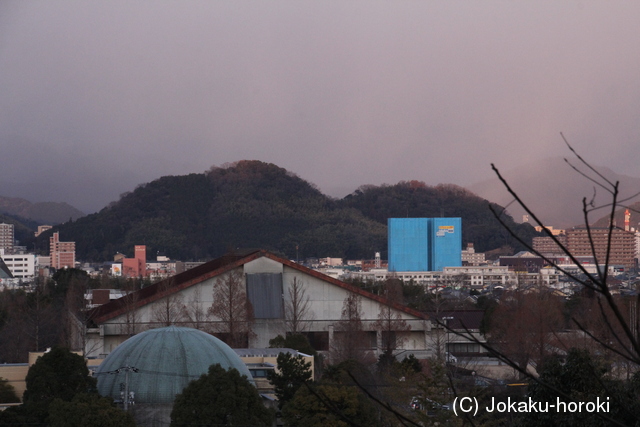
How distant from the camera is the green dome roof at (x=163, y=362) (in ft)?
42.2

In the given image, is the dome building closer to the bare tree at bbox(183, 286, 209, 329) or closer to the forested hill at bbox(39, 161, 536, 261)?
the bare tree at bbox(183, 286, 209, 329)

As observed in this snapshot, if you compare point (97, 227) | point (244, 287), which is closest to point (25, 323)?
point (244, 287)

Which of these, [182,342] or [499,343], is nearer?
[182,342]

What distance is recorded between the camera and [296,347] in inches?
719

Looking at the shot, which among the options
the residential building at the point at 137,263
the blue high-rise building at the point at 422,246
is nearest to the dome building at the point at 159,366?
the blue high-rise building at the point at 422,246

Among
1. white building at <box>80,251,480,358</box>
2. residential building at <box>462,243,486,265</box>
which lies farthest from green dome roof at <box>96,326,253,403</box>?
residential building at <box>462,243,486,265</box>

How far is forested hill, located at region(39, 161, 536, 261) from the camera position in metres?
96.9

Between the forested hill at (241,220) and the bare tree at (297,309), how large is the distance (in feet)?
224

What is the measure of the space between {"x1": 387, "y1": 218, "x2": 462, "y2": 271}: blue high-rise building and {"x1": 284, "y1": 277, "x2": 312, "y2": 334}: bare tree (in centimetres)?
4597

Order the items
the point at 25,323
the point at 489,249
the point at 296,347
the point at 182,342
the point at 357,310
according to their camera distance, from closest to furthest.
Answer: the point at 182,342 < the point at 296,347 < the point at 357,310 < the point at 25,323 < the point at 489,249

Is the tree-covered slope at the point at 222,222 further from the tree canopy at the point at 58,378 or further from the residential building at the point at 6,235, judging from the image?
the tree canopy at the point at 58,378

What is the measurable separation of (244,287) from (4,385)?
10.8 metres

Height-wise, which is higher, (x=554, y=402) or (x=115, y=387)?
(x=554, y=402)

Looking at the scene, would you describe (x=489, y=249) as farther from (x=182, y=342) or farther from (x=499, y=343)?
(x=182, y=342)
